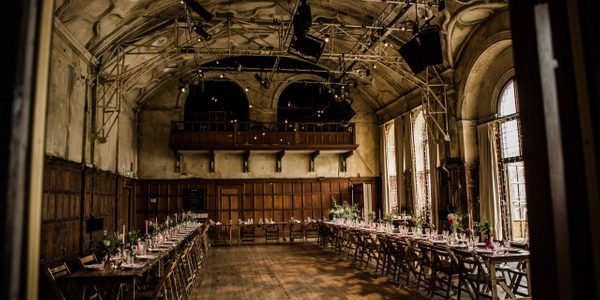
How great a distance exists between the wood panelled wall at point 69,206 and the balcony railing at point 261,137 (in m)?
4.55

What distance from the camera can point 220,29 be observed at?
12898 millimetres

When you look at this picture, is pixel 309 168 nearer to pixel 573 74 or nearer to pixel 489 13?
pixel 489 13

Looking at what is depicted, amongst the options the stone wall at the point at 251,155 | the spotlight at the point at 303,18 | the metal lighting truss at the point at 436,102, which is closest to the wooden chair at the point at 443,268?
the spotlight at the point at 303,18

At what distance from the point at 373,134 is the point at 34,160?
18430 millimetres

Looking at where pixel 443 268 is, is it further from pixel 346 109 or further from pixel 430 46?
pixel 346 109

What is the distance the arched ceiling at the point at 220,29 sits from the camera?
9.71m

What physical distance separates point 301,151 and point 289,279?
9.23 m

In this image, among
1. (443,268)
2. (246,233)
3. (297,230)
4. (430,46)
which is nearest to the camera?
(443,268)

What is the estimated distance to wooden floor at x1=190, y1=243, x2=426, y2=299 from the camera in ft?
24.0

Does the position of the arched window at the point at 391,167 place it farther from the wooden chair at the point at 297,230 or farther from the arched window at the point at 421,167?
the wooden chair at the point at 297,230

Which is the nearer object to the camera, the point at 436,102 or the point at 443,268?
the point at 443,268

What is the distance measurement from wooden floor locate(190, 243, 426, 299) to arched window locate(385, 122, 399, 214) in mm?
5547

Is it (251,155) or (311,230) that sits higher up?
(251,155)

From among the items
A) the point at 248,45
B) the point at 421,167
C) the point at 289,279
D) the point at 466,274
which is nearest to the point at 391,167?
the point at 421,167
